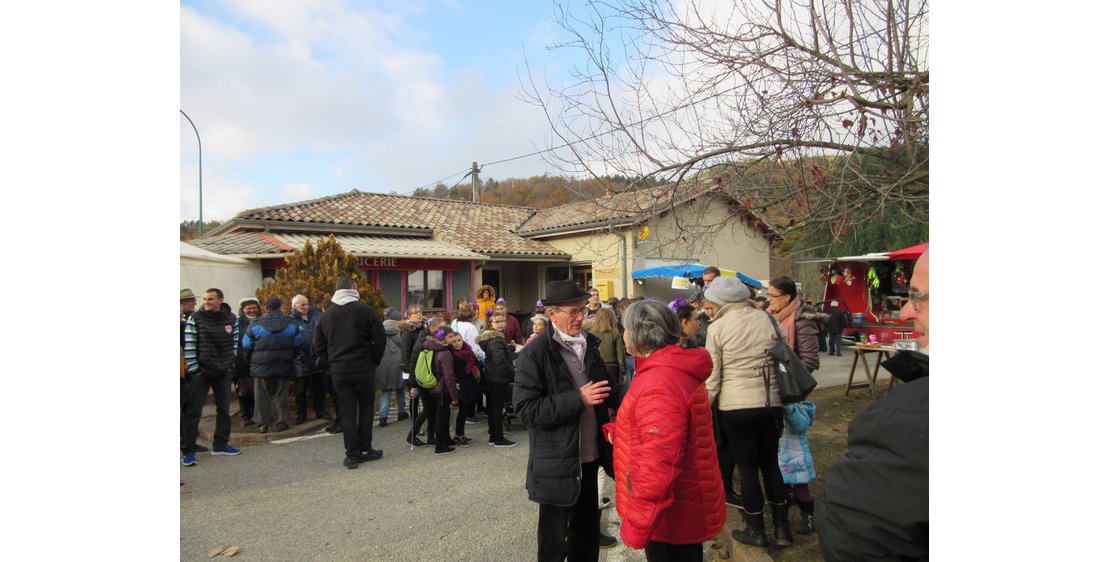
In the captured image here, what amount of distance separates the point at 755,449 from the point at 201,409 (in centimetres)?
611

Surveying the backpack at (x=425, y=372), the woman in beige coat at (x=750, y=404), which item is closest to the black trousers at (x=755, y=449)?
the woman in beige coat at (x=750, y=404)

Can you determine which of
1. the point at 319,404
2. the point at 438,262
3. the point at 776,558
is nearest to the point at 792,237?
the point at 776,558

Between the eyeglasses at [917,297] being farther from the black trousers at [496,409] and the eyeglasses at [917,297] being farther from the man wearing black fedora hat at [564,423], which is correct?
the black trousers at [496,409]

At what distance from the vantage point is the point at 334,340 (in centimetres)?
602

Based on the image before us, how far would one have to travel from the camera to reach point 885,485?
1.32 metres

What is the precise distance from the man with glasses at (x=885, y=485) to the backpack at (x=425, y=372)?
564cm

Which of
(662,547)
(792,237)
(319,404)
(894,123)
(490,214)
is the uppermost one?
(490,214)

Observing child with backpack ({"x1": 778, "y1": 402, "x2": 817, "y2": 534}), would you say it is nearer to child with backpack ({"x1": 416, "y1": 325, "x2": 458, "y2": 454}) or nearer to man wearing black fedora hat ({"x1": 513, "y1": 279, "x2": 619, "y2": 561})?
man wearing black fedora hat ({"x1": 513, "y1": 279, "x2": 619, "y2": 561})

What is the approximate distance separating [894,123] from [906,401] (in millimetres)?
3417

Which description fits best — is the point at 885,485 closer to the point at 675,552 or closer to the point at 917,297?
the point at 917,297

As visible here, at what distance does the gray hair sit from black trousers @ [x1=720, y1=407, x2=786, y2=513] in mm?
1336

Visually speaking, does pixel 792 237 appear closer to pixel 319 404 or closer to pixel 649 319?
pixel 649 319

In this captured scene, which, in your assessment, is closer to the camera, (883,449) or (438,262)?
(883,449)

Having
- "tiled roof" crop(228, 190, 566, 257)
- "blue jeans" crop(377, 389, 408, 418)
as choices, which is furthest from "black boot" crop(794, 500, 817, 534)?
"tiled roof" crop(228, 190, 566, 257)
